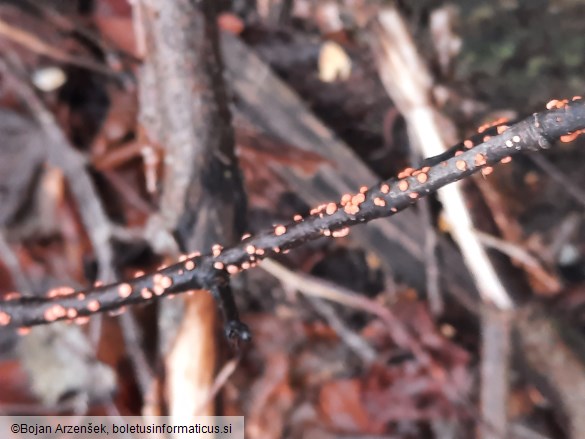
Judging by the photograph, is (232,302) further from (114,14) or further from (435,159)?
(114,14)

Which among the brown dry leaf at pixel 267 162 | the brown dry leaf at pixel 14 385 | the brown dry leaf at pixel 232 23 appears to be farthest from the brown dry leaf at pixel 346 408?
the brown dry leaf at pixel 232 23

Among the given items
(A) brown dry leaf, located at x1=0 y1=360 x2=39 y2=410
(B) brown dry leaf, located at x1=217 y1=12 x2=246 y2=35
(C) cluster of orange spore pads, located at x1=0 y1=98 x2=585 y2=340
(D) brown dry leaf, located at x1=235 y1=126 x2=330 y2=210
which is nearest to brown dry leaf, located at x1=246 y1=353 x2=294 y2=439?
(D) brown dry leaf, located at x1=235 y1=126 x2=330 y2=210

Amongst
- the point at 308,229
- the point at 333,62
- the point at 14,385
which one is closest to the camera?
the point at 308,229

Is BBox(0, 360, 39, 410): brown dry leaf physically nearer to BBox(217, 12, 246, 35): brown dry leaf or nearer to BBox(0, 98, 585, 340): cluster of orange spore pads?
BBox(0, 98, 585, 340): cluster of orange spore pads

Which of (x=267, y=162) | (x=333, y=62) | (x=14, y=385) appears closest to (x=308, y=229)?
(x=267, y=162)

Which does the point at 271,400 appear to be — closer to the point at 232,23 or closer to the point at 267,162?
the point at 267,162

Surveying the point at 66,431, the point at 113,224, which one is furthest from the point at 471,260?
the point at 66,431

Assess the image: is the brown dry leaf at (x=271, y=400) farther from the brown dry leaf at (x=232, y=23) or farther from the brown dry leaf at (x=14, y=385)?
the brown dry leaf at (x=232, y=23)
